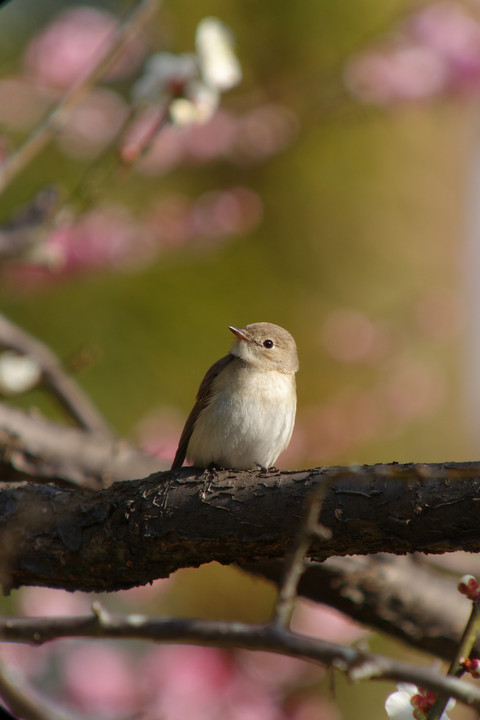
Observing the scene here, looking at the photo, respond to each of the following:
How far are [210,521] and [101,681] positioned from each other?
3.18 meters

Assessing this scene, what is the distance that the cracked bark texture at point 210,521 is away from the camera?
7.41 ft

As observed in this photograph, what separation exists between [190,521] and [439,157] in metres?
4.96

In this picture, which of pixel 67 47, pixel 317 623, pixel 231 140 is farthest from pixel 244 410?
pixel 67 47

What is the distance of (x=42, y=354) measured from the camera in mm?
4410

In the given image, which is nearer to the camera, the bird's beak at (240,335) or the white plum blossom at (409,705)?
the white plum blossom at (409,705)

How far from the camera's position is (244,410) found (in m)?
3.50

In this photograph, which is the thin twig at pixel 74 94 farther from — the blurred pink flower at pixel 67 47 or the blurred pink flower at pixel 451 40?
the blurred pink flower at pixel 451 40

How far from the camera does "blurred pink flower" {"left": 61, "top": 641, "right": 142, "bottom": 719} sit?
517 cm

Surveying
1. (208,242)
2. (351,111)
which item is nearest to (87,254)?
(208,242)

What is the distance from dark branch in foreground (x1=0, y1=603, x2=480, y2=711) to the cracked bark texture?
51cm

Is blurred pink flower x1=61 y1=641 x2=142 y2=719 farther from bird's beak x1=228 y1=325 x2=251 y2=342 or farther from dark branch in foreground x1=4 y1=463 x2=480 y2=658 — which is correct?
bird's beak x1=228 y1=325 x2=251 y2=342

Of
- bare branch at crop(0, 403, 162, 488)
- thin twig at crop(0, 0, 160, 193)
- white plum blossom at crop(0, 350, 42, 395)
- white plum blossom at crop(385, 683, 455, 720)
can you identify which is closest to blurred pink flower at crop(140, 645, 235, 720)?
bare branch at crop(0, 403, 162, 488)

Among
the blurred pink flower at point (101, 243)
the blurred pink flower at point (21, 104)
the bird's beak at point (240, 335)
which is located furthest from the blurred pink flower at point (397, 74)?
the bird's beak at point (240, 335)

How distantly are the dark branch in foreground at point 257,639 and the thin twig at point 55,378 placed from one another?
7.63 ft
